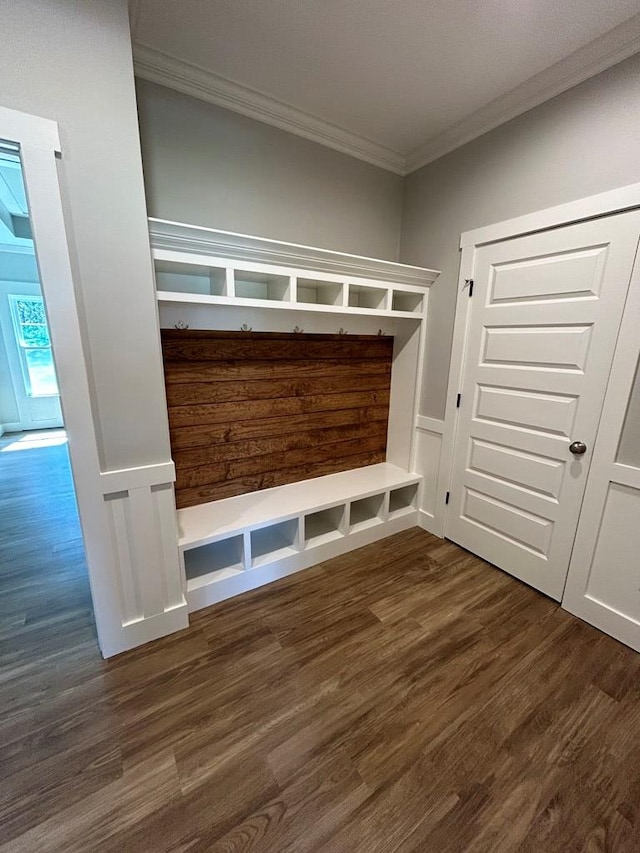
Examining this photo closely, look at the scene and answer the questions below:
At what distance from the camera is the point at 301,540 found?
2191 mm

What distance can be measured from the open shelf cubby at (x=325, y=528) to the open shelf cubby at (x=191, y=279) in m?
1.48

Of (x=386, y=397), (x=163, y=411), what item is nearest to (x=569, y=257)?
(x=386, y=397)

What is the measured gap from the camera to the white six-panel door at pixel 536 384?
1673 millimetres

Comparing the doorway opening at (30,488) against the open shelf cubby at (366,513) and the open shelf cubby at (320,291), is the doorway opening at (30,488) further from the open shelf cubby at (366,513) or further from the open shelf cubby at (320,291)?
the open shelf cubby at (366,513)

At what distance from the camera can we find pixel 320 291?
2326 mm

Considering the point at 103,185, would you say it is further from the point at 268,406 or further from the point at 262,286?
the point at 268,406

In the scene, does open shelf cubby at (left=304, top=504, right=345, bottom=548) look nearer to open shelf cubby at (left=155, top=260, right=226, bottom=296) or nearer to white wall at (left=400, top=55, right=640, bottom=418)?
white wall at (left=400, top=55, right=640, bottom=418)

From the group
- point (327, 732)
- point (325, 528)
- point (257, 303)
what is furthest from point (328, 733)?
point (257, 303)

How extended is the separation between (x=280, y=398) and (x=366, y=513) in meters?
1.12

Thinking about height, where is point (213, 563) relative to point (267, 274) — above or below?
below

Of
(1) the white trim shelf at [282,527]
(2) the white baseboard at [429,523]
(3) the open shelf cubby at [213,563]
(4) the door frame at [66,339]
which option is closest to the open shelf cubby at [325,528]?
(1) the white trim shelf at [282,527]

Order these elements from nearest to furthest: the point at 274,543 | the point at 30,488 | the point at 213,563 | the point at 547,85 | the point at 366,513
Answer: the point at 547,85 < the point at 213,563 < the point at 274,543 < the point at 366,513 < the point at 30,488

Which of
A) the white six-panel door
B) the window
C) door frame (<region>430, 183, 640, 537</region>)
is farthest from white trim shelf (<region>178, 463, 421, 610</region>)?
the window

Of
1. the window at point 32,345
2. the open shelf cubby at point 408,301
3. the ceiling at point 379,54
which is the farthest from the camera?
the window at point 32,345
